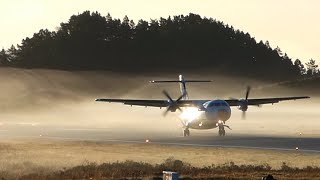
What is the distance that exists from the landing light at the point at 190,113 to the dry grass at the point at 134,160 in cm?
1336

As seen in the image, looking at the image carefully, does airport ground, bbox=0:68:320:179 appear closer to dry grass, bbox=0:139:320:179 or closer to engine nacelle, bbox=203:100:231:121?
dry grass, bbox=0:139:320:179

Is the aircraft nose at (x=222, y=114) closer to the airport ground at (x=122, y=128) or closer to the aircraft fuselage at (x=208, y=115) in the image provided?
the aircraft fuselage at (x=208, y=115)

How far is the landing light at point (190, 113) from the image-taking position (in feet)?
260

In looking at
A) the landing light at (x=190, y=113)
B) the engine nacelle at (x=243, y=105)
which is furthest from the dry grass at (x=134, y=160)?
the engine nacelle at (x=243, y=105)

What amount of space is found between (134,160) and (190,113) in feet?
87.8

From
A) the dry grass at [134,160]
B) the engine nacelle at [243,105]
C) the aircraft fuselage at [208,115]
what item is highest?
the engine nacelle at [243,105]

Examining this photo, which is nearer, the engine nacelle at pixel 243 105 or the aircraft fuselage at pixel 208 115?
the aircraft fuselage at pixel 208 115

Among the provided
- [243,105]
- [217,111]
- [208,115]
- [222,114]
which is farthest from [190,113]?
[243,105]

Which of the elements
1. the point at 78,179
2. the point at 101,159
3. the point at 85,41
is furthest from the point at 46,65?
the point at 78,179

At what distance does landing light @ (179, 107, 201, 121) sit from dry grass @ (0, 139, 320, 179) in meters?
13.4

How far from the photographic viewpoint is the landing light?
260 ft

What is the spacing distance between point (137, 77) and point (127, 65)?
6.12 metres

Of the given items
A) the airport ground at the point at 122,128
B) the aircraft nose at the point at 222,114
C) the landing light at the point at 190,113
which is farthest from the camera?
the landing light at the point at 190,113

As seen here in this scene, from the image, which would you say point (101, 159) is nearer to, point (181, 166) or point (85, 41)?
point (181, 166)
